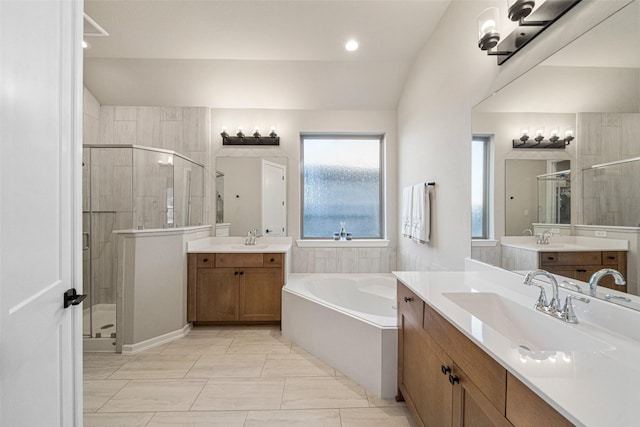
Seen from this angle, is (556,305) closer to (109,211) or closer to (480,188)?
(480,188)

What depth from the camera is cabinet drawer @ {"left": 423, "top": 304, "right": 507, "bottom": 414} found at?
83cm

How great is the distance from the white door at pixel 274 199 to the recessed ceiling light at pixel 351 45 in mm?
1517

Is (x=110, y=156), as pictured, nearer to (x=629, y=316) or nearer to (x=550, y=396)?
(x=550, y=396)

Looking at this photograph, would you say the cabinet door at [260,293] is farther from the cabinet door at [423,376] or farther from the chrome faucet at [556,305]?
the chrome faucet at [556,305]

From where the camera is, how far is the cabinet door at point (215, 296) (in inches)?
118

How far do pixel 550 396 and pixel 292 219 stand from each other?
316cm

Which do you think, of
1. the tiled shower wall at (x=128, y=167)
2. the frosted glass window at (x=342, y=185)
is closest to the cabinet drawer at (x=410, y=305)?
the frosted glass window at (x=342, y=185)

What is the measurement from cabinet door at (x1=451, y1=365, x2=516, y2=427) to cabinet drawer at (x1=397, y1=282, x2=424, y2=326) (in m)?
0.39

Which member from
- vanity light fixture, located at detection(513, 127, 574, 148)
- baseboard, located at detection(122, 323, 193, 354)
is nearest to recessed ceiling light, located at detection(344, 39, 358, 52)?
vanity light fixture, located at detection(513, 127, 574, 148)

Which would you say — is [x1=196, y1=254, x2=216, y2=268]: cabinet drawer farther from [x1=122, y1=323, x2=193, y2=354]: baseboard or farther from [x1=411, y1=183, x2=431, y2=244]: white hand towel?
[x1=411, y1=183, x2=431, y2=244]: white hand towel

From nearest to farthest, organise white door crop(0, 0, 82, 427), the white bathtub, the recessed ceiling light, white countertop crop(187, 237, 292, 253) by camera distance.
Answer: white door crop(0, 0, 82, 427) < the white bathtub < the recessed ceiling light < white countertop crop(187, 237, 292, 253)

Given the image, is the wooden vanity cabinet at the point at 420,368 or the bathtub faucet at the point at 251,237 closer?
the wooden vanity cabinet at the point at 420,368

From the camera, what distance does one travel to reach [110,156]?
2646 millimetres

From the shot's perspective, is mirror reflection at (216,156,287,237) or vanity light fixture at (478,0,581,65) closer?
vanity light fixture at (478,0,581,65)
